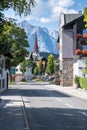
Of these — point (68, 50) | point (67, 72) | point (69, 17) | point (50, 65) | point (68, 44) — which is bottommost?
point (67, 72)

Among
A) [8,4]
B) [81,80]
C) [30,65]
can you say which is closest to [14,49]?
[81,80]

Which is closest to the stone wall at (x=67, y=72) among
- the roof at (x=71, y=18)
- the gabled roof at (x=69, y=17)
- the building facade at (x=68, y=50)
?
the building facade at (x=68, y=50)

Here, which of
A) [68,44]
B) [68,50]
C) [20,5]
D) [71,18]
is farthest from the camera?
[71,18]

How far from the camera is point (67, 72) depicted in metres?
83.1

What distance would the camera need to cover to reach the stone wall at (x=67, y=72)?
8275 centimetres

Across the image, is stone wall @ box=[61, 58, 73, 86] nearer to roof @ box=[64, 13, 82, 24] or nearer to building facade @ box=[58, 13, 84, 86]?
building facade @ box=[58, 13, 84, 86]

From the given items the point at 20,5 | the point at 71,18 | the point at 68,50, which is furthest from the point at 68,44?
the point at 20,5

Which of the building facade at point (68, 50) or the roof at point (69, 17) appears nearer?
the building facade at point (68, 50)

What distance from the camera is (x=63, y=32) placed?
276ft

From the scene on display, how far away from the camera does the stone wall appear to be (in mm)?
82750

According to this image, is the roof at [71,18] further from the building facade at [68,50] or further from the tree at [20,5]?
the tree at [20,5]

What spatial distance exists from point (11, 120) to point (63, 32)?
6531cm

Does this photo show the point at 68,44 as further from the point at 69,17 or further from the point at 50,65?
the point at 50,65

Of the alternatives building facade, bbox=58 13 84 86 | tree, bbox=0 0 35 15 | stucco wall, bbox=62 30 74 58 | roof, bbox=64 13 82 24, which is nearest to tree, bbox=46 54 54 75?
roof, bbox=64 13 82 24
